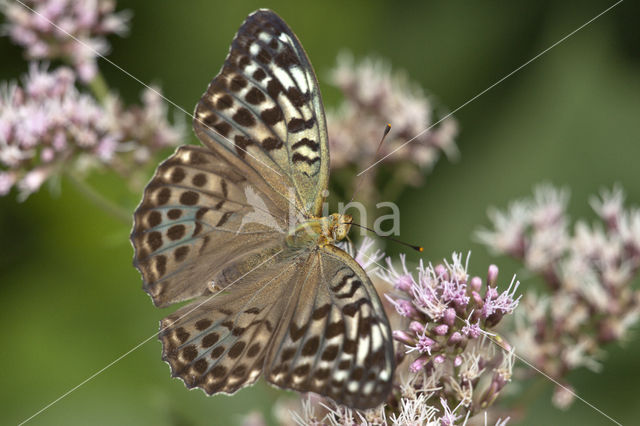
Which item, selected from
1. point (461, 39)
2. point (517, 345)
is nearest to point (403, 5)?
point (461, 39)

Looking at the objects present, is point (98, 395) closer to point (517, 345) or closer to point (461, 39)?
point (517, 345)

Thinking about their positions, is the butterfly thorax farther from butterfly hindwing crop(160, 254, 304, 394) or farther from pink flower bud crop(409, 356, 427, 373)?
pink flower bud crop(409, 356, 427, 373)

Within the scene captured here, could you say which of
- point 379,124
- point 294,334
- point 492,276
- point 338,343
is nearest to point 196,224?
point 294,334

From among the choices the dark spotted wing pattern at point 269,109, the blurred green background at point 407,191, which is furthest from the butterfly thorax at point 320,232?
the blurred green background at point 407,191

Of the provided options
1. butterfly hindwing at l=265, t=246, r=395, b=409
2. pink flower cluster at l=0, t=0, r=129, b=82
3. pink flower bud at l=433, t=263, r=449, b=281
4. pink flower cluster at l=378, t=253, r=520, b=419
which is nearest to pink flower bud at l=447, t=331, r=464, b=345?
pink flower cluster at l=378, t=253, r=520, b=419

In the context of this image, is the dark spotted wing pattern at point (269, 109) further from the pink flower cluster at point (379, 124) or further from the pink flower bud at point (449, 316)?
the pink flower cluster at point (379, 124)

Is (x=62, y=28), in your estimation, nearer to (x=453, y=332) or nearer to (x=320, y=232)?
(x=320, y=232)
